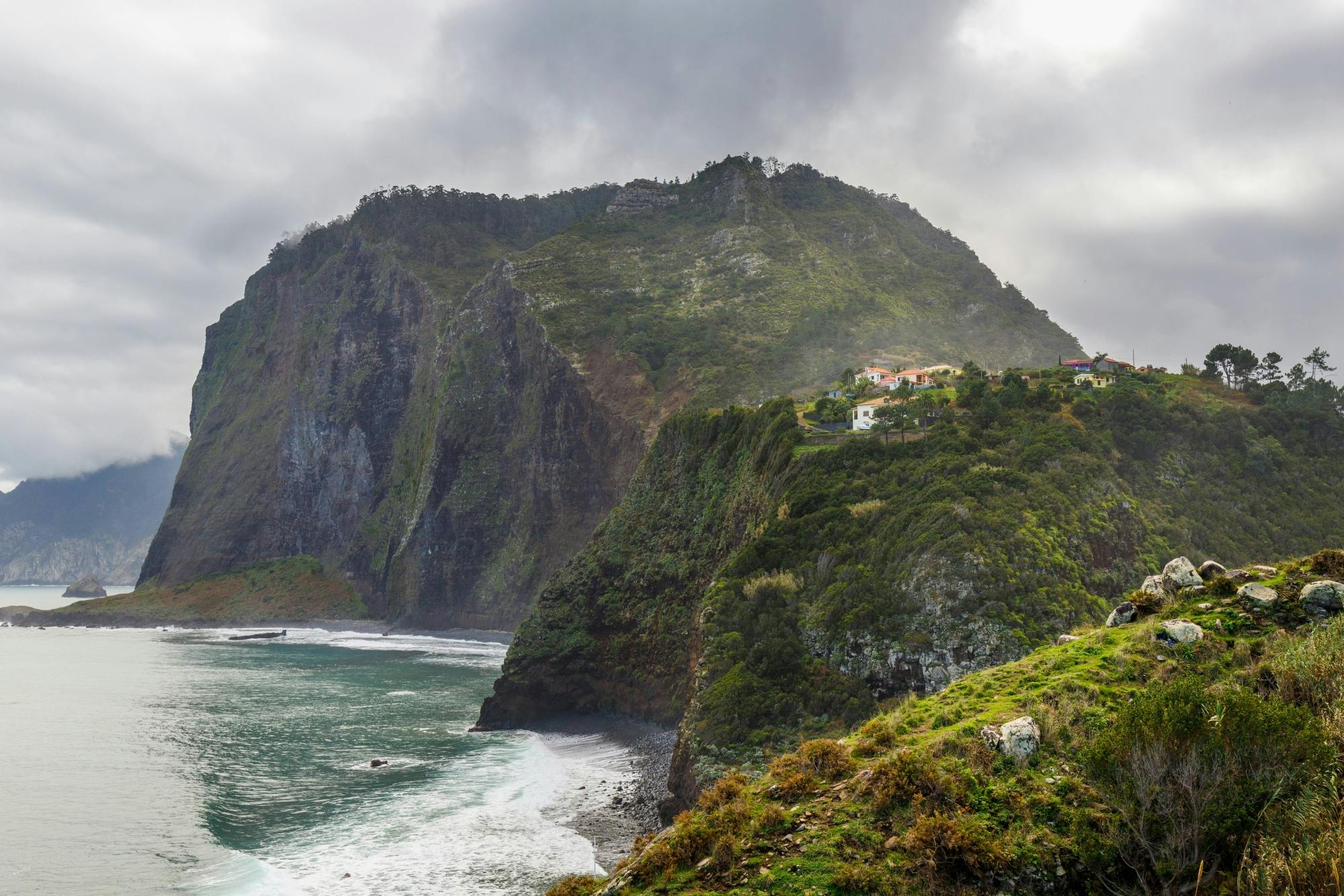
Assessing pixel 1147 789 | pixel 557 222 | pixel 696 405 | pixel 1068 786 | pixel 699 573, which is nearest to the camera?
pixel 1147 789

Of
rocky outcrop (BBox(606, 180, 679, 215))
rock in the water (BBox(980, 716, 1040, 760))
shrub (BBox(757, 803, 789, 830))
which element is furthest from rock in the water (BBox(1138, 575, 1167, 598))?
rocky outcrop (BBox(606, 180, 679, 215))

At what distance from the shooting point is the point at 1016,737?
1417cm

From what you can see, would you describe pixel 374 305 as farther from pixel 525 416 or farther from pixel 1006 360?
pixel 1006 360

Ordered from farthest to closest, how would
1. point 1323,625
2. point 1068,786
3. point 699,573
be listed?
point 699,573
point 1323,625
point 1068,786

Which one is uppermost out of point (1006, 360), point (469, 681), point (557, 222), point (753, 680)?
point (557, 222)

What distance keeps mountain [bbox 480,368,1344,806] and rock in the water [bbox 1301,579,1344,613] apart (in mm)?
16730

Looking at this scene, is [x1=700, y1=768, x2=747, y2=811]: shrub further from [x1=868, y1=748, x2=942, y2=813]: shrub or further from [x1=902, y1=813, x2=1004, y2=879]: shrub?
[x1=902, y1=813, x2=1004, y2=879]: shrub

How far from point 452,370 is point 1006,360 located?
8508cm

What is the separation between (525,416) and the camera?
12175 cm

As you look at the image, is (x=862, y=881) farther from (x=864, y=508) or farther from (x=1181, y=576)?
(x=864, y=508)

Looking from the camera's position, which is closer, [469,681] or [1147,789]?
[1147,789]

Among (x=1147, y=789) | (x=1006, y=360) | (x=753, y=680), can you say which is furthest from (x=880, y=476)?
(x=1006, y=360)

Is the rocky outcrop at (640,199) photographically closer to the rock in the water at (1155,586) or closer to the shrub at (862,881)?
the rock in the water at (1155,586)

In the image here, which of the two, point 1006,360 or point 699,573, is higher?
point 1006,360
